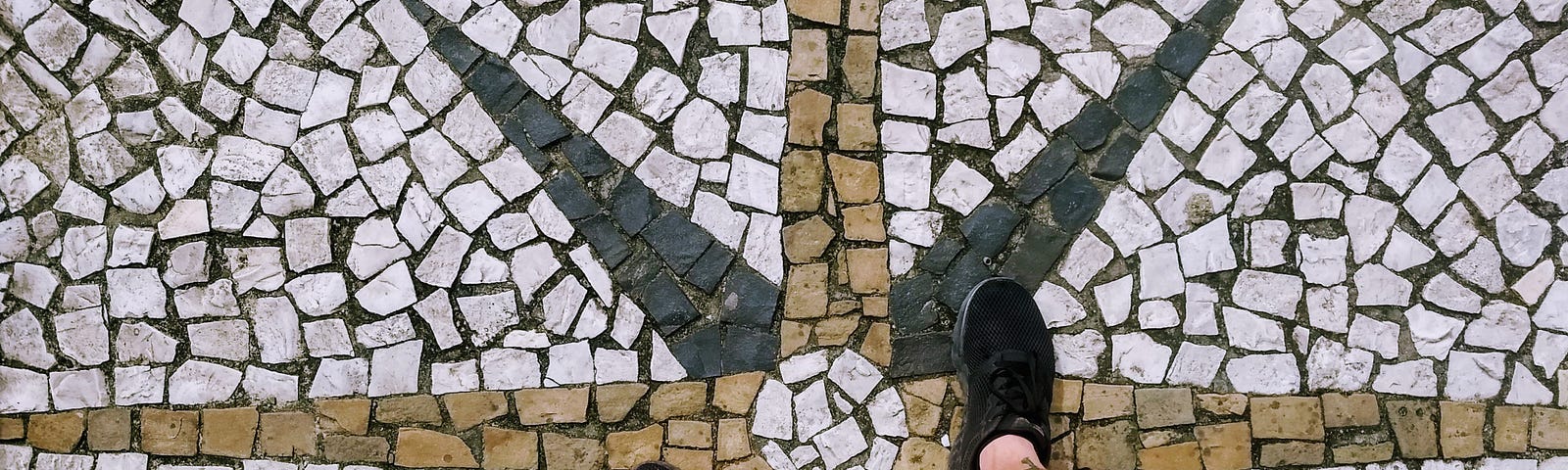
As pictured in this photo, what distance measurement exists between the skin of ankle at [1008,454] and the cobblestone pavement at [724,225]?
11 cm

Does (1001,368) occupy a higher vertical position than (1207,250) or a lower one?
lower

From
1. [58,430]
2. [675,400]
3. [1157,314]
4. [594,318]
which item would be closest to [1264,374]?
[1157,314]

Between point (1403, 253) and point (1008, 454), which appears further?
point (1403, 253)

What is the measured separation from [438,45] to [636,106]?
55cm

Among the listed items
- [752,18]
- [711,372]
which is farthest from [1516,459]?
[752,18]

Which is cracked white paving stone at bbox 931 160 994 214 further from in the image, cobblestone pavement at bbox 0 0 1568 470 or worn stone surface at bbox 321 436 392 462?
worn stone surface at bbox 321 436 392 462

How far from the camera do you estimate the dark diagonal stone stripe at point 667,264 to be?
8.53 ft

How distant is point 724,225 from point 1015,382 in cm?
87

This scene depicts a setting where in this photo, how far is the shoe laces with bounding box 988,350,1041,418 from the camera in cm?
254

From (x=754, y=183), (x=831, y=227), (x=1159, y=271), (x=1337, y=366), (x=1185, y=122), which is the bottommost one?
(x=1337, y=366)

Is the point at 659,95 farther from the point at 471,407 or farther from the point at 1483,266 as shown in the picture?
the point at 1483,266

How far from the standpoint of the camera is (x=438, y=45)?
8.59 ft

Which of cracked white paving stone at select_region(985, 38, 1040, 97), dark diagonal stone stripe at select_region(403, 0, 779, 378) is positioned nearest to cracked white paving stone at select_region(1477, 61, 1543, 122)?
cracked white paving stone at select_region(985, 38, 1040, 97)

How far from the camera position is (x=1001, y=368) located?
2.54m
